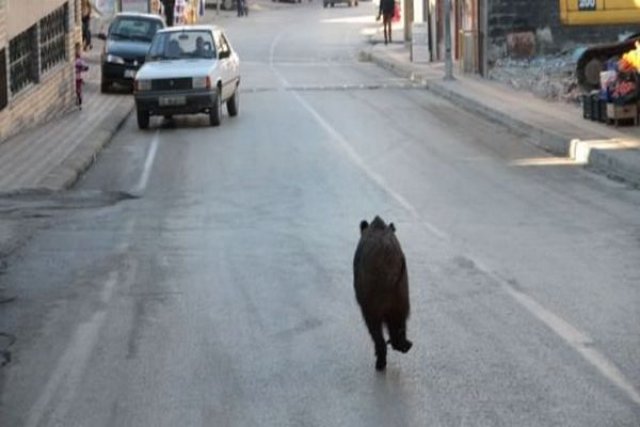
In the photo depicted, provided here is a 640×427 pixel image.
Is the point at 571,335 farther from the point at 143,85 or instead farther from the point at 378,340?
the point at 143,85

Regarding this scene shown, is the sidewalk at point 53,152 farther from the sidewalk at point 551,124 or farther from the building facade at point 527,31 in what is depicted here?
the building facade at point 527,31

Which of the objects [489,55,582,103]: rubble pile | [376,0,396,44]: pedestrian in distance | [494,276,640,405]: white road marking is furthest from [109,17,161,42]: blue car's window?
[494,276,640,405]: white road marking

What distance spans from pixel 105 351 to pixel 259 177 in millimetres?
9731

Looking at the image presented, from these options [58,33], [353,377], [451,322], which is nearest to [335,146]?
[58,33]

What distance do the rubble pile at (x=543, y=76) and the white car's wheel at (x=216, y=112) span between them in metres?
7.39

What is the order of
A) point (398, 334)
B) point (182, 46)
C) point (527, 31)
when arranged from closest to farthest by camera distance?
point (398, 334) < point (182, 46) < point (527, 31)

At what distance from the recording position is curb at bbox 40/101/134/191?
727 inches

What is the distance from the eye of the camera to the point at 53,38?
29.3m

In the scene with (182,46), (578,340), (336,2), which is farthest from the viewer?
(336,2)

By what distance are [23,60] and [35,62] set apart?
0.96m

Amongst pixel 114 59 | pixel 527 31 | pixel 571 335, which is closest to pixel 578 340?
pixel 571 335

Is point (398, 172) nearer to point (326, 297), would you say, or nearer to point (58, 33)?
point (326, 297)

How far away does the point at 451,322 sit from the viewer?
374 inches

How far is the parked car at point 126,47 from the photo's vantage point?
111ft
